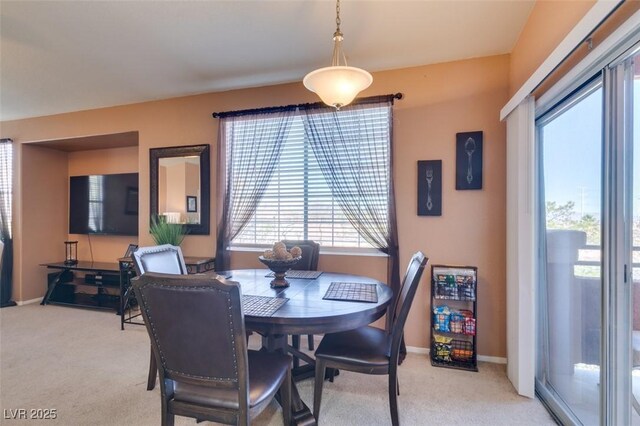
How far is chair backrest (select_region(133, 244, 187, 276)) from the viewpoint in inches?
77.5

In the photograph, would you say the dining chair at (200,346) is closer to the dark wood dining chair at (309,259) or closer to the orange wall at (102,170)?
the dark wood dining chair at (309,259)

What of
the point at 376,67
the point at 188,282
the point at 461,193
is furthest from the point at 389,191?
the point at 188,282

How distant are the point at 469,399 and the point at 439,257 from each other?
3.72 ft

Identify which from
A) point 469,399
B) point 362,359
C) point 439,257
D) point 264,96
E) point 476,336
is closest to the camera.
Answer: point 362,359

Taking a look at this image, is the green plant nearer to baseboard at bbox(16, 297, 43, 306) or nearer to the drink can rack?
baseboard at bbox(16, 297, 43, 306)

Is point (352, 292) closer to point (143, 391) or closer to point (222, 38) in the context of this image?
point (143, 391)

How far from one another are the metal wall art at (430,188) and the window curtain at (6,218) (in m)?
5.62

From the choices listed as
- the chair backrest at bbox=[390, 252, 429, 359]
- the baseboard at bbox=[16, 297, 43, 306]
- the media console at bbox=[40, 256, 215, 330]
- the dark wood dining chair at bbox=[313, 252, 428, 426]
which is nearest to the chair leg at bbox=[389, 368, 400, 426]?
the dark wood dining chair at bbox=[313, 252, 428, 426]

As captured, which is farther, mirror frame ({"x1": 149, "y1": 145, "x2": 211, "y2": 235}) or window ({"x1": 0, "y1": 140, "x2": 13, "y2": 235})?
window ({"x1": 0, "y1": 140, "x2": 13, "y2": 235})

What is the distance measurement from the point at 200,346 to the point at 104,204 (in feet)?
13.8

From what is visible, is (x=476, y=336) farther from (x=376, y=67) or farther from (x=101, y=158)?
(x=101, y=158)

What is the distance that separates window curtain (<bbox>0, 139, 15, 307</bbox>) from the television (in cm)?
69

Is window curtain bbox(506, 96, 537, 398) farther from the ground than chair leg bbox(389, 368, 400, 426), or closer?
farther from the ground

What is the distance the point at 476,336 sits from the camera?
257 centimetres
